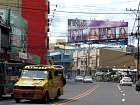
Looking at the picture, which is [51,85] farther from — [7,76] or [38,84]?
[7,76]

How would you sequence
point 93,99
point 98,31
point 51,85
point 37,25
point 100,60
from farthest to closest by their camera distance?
point 100,60, point 37,25, point 98,31, point 93,99, point 51,85

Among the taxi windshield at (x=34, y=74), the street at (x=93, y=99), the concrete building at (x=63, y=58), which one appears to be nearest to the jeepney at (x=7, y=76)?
the street at (x=93, y=99)

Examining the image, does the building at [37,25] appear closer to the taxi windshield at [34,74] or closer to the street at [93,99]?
the street at [93,99]

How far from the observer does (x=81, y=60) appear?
167 metres

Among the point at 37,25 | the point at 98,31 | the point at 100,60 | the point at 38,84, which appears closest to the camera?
the point at 38,84

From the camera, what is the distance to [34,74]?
1251 inches

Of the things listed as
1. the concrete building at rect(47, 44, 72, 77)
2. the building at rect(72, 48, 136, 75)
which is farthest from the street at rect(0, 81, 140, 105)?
the building at rect(72, 48, 136, 75)

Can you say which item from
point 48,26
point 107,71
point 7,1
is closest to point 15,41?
point 7,1

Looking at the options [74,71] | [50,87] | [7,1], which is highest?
[7,1]

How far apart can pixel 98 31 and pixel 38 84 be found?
69477 mm

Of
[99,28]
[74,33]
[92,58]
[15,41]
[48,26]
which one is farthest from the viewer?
[92,58]

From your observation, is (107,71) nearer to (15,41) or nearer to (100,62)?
(100,62)

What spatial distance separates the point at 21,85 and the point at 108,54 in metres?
122

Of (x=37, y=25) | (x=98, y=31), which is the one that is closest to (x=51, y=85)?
(x=98, y=31)
